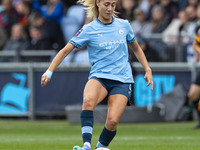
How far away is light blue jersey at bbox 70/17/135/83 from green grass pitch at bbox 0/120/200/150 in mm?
2056

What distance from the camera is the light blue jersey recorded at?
25.1 ft

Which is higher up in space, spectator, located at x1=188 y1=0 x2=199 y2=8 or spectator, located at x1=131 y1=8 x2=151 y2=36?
spectator, located at x1=188 y1=0 x2=199 y2=8

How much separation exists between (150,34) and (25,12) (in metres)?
5.06

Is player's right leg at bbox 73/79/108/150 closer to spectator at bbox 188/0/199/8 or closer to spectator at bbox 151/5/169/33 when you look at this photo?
spectator at bbox 151/5/169/33

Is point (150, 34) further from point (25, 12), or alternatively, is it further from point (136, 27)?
point (25, 12)

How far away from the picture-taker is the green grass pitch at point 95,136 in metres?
9.77

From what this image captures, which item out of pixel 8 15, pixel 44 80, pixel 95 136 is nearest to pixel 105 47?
pixel 44 80

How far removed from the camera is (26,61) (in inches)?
658

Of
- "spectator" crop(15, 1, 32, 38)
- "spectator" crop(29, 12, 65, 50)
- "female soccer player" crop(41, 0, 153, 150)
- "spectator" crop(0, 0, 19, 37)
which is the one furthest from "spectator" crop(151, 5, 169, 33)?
"female soccer player" crop(41, 0, 153, 150)

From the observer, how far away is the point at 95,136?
11797 mm

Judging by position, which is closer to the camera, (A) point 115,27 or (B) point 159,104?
(A) point 115,27

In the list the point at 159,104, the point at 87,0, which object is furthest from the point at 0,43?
the point at 87,0

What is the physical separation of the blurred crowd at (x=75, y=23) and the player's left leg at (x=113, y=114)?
27.1 ft

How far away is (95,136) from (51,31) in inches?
283
